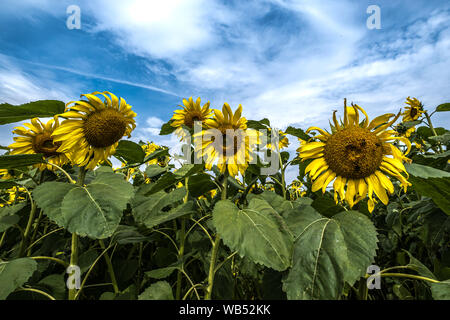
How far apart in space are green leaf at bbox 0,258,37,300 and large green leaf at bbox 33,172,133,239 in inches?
11.0

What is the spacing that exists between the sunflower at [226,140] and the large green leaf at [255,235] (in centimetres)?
44

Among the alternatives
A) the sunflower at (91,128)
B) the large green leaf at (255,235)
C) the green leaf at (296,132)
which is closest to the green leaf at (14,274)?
the sunflower at (91,128)

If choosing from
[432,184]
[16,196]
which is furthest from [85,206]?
[432,184]

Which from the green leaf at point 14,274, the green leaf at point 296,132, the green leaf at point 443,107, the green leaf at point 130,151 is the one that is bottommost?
the green leaf at point 14,274

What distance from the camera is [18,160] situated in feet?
4.20

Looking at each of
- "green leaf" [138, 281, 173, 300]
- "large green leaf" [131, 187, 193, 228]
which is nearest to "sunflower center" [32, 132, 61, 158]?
"large green leaf" [131, 187, 193, 228]

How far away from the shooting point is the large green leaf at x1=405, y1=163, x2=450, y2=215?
107 cm

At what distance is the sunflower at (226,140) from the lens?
1.53 metres

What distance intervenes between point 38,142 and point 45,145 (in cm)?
5

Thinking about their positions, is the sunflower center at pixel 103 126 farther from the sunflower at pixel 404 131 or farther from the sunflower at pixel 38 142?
the sunflower at pixel 404 131

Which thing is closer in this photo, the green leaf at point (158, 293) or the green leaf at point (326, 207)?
the green leaf at point (158, 293)

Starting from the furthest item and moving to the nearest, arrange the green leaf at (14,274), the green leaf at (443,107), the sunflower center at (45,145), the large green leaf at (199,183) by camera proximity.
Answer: the green leaf at (443,107)
the sunflower center at (45,145)
the large green leaf at (199,183)
the green leaf at (14,274)

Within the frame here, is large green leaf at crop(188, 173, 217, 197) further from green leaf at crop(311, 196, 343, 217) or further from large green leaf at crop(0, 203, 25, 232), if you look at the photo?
large green leaf at crop(0, 203, 25, 232)
